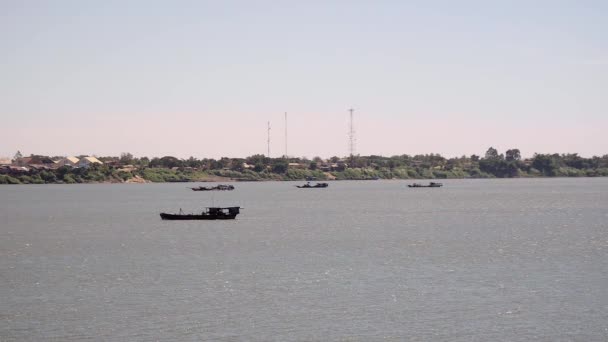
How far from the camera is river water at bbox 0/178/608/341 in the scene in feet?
169

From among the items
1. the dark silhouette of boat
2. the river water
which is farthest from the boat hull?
the river water

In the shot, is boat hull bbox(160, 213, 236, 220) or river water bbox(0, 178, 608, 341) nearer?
river water bbox(0, 178, 608, 341)

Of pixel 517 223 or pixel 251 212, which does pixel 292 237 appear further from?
pixel 251 212

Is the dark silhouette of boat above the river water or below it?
above

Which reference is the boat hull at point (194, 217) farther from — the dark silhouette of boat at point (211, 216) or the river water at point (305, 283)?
the river water at point (305, 283)

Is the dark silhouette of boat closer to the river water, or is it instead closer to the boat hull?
the boat hull

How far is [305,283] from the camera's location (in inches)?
2687

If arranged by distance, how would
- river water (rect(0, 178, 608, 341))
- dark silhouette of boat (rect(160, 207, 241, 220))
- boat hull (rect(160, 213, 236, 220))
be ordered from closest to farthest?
river water (rect(0, 178, 608, 341)), boat hull (rect(160, 213, 236, 220)), dark silhouette of boat (rect(160, 207, 241, 220))

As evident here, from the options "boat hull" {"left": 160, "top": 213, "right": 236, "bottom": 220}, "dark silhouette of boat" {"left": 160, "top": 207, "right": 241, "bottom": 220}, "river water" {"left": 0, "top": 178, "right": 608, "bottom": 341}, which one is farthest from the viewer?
"dark silhouette of boat" {"left": 160, "top": 207, "right": 241, "bottom": 220}

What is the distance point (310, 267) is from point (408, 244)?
25512 mm

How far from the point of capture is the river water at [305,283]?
51.5 metres

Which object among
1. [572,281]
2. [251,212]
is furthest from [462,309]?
[251,212]

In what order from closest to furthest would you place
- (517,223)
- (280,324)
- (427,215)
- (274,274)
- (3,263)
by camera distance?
1. (280,324)
2. (274,274)
3. (3,263)
4. (517,223)
5. (427,215)

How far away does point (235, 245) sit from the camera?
101375 mm
